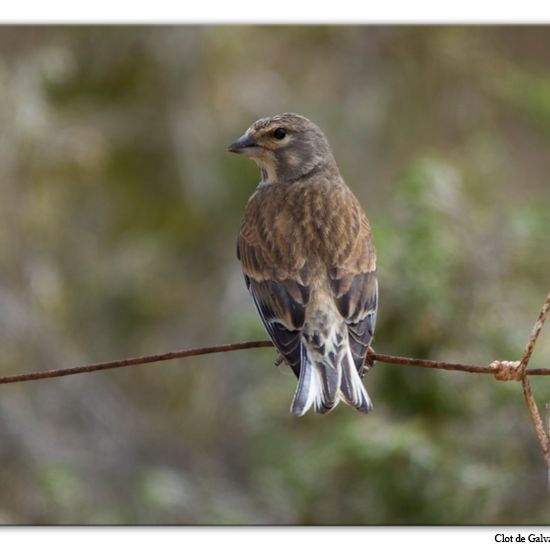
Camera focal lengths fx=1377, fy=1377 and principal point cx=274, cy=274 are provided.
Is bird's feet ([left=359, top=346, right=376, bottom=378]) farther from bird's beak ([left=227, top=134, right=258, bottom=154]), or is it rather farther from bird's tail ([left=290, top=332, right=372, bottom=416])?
bird's beak ([left=227, top=134, right=258, bottom=154])

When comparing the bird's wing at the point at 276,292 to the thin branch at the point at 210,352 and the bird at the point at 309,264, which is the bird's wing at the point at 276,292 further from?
the thin branch at the point at 210,352

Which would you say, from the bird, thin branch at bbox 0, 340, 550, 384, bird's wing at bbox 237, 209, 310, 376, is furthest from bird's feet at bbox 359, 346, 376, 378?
thin branch at bbox 0, 340, 550, 384

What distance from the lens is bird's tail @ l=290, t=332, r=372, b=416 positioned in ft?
13.3

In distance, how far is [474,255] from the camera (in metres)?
6.43

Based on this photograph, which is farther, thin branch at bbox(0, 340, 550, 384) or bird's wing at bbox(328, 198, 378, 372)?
bird's wing at bbox(328, 198, 378, 372)

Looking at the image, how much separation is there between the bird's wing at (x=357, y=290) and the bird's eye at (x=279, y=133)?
534 mm

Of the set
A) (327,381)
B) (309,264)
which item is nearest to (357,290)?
(309,264)

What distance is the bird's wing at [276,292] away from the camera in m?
4.36

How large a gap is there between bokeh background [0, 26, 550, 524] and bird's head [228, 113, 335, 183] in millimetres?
1114

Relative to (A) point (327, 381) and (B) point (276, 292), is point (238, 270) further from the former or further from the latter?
(A) point (327, 381)

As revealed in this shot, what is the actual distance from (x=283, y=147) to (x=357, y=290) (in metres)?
0.82

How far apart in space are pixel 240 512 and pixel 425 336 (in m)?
1.54

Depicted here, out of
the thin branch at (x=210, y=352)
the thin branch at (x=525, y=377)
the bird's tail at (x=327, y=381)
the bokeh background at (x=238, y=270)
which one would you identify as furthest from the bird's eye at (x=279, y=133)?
the thin branch at (x=525, y=377)

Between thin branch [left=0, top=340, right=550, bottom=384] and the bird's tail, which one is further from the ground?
thin branch [left=0, top=340, right=550, bottom=384]
